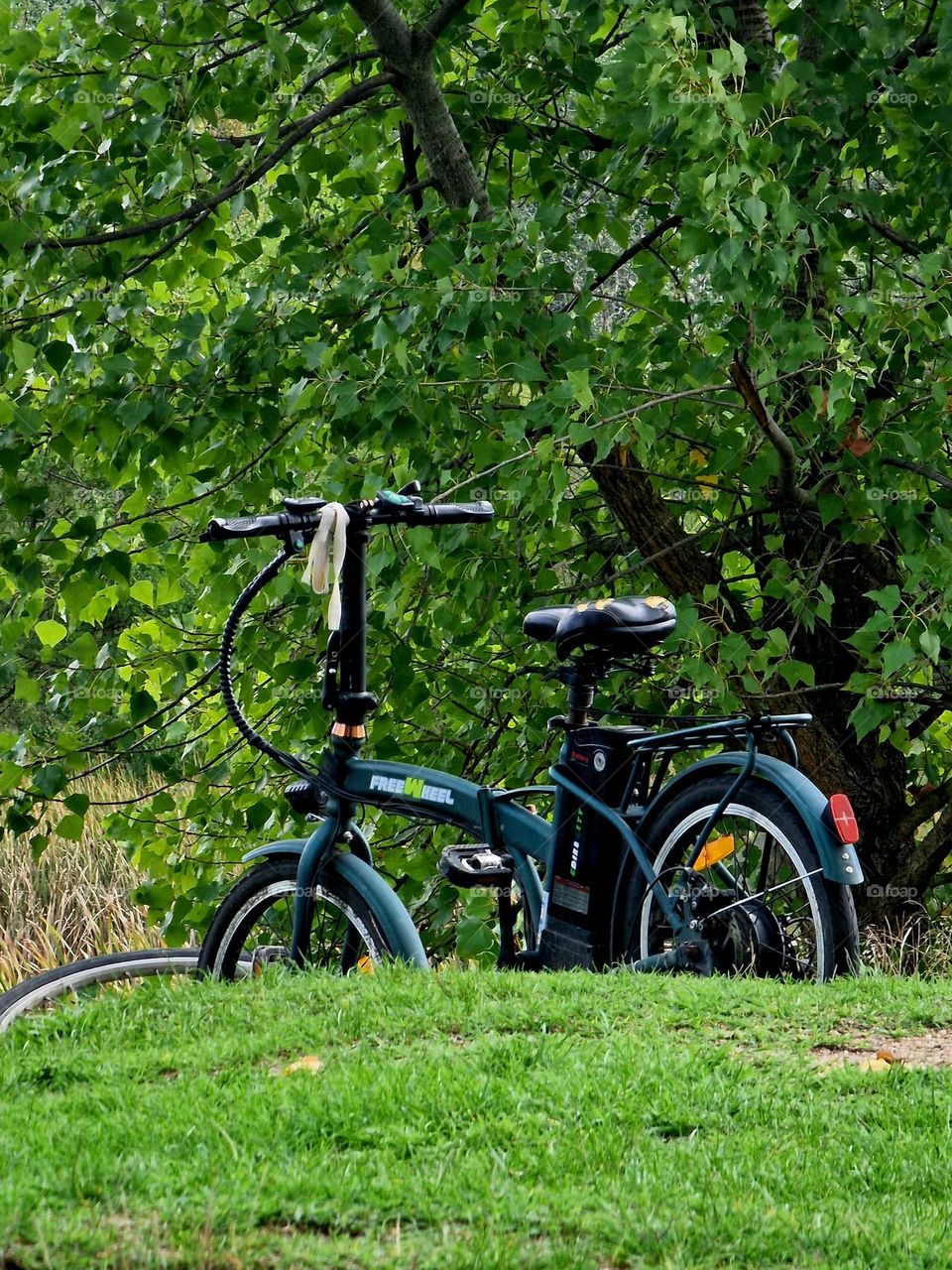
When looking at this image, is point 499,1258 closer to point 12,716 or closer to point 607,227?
point 607,227

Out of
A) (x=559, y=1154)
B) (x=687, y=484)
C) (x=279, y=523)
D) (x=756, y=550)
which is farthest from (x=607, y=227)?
(x=559, y=1154)

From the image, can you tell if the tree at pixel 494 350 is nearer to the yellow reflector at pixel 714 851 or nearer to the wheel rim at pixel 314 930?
the yellow reflector at pixel 714 851

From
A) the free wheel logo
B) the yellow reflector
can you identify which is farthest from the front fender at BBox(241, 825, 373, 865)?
the yellow reflector

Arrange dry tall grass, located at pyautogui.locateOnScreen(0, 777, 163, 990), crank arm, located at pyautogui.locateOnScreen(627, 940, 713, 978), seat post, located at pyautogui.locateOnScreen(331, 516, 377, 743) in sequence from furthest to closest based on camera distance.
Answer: dry tall grass, located at pyautogui.locateOnScreen(0, 777, 163, 990)
seat post, located at pyautogui.locateOnScreen(331, 516, 377, 743)
crank arm, located at pyautogui.locateOnScreen(627, 940, 713, 978)

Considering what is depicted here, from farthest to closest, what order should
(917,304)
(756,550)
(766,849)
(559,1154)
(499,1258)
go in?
(756,550) < (917,304) < (766,849) < (559,1154) < (499,1258)

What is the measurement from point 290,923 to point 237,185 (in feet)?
8.01

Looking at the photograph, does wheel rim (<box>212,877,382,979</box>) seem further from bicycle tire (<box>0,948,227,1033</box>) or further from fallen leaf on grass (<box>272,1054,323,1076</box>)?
fallen leaf on grass (<box>272,1054,323,1076</box>)

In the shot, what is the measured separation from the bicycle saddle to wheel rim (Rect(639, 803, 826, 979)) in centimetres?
52

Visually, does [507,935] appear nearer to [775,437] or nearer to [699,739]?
[699,739]

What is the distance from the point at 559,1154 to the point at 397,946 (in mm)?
1358

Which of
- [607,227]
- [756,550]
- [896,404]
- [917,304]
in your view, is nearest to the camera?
[917,304]

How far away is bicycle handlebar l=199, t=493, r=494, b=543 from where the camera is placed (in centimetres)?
405

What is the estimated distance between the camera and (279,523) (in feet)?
13.3

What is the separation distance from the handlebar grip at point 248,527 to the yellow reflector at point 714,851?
1.33 metres
